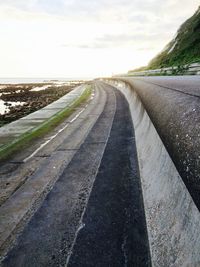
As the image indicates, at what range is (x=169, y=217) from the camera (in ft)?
12.5

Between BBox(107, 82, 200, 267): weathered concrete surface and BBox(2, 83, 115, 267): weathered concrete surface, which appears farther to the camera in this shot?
BBox(2, 83, 115, 267): weathered concrete surface

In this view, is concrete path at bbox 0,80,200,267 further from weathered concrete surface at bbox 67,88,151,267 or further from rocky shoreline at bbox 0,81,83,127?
rocky shoreline at bbox 0,81,83,127

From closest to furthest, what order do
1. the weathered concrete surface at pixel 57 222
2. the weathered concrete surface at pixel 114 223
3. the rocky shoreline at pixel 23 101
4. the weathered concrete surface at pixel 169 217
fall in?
the weathered concrete surface at pixel 169 217 < the weathered concrete surface at pixel 114 223 < the weathered concrete surface at pixel 57 222 < the rocky shoreline at pixel 23 101

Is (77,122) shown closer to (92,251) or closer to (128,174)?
(128,174)

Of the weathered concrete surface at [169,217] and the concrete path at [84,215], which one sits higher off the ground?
the weathered concrete surface at [169,217]

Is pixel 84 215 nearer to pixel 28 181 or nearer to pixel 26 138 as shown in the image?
pixel 28 181

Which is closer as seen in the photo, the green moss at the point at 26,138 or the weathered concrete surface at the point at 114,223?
the weathered concrete surface at the point at 114,223

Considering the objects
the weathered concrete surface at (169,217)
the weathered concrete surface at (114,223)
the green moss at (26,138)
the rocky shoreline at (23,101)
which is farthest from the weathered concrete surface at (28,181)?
the rocky shoreline at (23,101)

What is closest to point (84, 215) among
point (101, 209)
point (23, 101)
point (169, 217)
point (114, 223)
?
point (101, 209)

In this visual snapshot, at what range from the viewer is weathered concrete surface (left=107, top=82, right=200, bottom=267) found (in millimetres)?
2898

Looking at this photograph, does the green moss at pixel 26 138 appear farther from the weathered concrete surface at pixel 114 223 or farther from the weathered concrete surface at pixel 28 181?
the weathered concrete surface at pixel 114 223

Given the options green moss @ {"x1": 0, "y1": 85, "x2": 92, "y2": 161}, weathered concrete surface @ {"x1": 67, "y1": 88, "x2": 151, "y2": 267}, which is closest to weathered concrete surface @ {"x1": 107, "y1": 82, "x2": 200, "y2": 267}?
weathered concrete surface @ {"x1": 67, "y1": 88, "x2": 151, "y2": 267}

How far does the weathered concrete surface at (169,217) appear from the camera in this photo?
114 inches

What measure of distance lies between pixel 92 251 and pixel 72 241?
15.4 inches
